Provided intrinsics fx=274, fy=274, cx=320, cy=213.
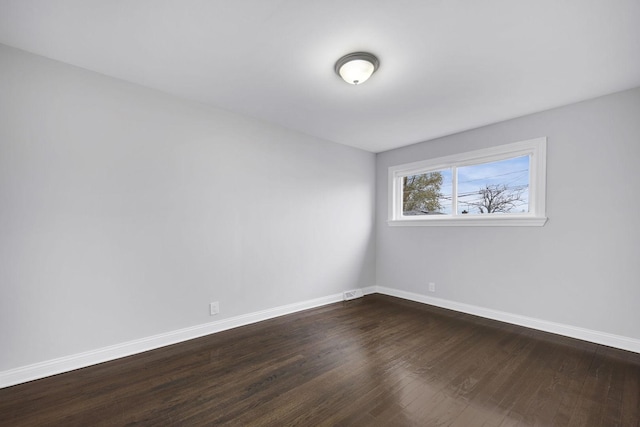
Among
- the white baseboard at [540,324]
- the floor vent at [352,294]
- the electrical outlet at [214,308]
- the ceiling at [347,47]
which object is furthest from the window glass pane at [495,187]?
the electrical outlet at [214,308]

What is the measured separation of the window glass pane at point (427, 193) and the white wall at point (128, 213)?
182 centimetres

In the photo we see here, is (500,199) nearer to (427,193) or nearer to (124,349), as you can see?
(427,193)

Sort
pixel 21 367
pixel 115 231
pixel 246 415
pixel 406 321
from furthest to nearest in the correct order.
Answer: pixel 406 321
pixel 115 231
pixel 21 367
pixel 246 415

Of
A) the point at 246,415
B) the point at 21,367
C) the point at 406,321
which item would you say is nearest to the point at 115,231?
the point at 21,367

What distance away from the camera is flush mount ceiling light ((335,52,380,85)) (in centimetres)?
210

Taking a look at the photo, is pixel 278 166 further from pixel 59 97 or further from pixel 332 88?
pixel 59 97

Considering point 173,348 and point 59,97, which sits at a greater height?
point 59,97

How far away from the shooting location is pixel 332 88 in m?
2.63

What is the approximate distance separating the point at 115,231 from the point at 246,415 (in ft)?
6.14

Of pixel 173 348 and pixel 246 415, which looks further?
pixel 173 348

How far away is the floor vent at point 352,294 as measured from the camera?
4279 millimetres

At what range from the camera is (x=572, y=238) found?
9.41ft

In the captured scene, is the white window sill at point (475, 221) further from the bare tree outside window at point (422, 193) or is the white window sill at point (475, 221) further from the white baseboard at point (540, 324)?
the white baseboard at point (540, 324)

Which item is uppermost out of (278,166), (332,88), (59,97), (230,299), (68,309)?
(332,88)
